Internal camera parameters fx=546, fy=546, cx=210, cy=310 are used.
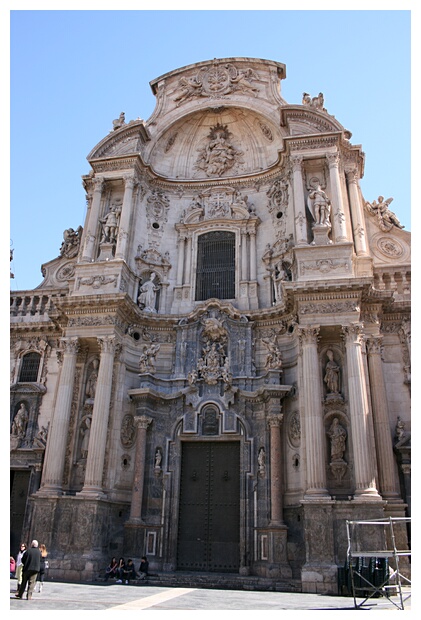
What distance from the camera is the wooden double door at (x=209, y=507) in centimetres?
1897

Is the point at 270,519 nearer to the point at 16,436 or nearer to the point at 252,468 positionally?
the point at 252,468

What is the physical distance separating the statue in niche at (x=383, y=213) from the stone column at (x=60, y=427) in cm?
1341

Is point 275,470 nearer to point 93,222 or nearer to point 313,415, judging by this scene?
point 313,415

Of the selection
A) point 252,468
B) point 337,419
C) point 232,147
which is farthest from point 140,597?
point 232,147

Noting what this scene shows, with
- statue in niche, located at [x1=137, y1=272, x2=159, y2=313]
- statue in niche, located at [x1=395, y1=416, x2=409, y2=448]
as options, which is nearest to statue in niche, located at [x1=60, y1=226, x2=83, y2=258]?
statue in niche, located at [x1=137, y1=272, x2=159, y2=313]

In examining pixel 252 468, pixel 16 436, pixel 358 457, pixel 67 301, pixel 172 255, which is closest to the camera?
pixel 358 457

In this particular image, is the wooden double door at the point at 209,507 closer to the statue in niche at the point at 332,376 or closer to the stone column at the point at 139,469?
the stone column at the point at 139,469

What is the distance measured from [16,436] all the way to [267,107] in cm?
1850

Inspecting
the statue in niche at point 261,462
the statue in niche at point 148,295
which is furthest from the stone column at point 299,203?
the statue in niche at point 261,462

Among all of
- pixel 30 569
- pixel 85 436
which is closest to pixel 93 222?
pixel 85 436

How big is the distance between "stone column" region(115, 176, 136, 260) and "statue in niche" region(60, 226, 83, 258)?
3.65 meters

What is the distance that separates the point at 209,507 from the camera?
19.7 meters

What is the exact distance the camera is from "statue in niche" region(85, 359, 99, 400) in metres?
20.8

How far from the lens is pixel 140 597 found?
13.3m
